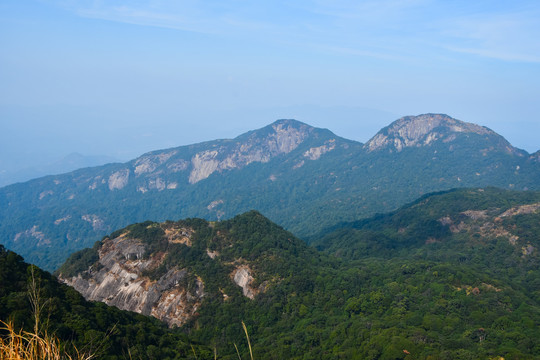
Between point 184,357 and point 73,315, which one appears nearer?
point 73,315

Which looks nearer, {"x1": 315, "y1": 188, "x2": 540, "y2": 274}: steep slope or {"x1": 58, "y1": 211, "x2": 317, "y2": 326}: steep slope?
{"x1": 58, "y1": 211, "x2": 317, "y2": 326}: steep slope

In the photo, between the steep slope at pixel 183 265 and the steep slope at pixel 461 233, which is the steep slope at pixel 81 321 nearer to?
the steep slope at pixel 183 265

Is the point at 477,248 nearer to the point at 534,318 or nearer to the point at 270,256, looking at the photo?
the point at 534,318

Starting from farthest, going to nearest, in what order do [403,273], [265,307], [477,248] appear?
[477,248] → [403,273] → [265,307]

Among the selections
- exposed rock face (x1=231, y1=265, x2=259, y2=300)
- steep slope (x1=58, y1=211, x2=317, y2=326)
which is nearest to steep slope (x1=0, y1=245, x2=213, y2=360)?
steep slope (x1=58, y1=211, x2=317, y2=326)

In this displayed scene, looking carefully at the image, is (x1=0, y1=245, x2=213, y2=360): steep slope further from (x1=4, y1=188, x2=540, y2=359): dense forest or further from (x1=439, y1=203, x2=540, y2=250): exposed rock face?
(x1=439, y1=203, x2=540, y2=250): exposed rock face

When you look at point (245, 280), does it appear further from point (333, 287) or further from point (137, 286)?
point (137, 286)

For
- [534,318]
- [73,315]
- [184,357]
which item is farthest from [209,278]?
[534,318]
